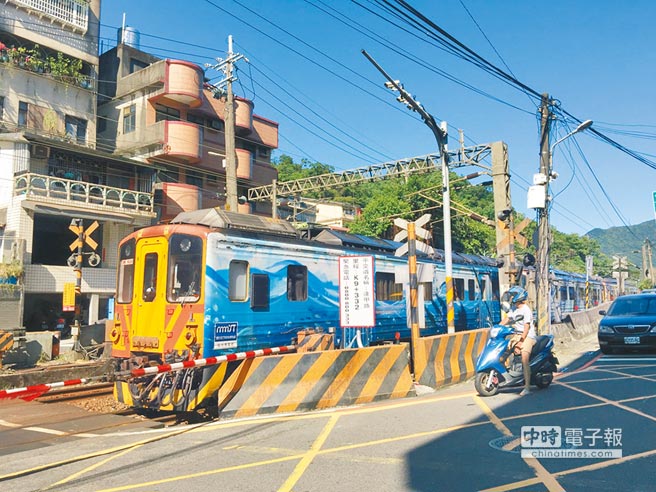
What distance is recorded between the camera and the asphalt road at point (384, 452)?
455cm

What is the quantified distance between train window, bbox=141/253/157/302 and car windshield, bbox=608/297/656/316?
11.6m

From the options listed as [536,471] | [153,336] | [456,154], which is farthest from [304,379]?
[456,154]

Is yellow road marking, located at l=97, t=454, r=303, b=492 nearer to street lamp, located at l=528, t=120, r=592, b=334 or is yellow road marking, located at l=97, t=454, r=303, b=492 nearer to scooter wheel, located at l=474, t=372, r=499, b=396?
scooter wheel, located at l=474, t=372, r=499, b=396

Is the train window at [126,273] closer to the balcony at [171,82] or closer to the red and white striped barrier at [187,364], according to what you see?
the red and white striped barrier at [187,364]

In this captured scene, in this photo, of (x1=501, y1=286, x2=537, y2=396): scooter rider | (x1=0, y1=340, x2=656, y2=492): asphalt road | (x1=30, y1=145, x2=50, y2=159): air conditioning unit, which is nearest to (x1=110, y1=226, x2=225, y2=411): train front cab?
(x1=0, y1=340, x2=656, y2=492): asphalt road

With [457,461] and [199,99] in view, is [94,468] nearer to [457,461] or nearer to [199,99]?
[457,461]

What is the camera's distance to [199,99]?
24.0 metres

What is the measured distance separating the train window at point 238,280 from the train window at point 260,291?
0.59 feet

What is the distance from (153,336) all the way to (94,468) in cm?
371

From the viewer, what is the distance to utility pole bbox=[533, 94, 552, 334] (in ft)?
46.6

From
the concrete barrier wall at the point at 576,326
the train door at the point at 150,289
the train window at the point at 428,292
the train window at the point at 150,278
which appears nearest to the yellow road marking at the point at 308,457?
the train door at the point at 150,289

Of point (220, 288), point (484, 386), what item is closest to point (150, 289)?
point (220, 288)

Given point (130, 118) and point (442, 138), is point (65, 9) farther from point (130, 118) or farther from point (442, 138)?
point (442, 138)

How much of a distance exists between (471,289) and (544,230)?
132 inches
